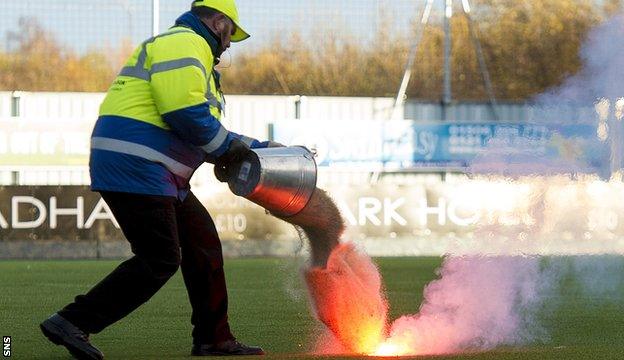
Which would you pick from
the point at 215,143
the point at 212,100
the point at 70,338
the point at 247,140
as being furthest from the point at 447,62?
the point at 70,338

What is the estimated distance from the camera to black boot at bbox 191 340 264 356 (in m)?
8.91

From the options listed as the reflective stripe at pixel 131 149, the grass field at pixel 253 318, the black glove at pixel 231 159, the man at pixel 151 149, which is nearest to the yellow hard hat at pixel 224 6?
the man at pixel 151 149

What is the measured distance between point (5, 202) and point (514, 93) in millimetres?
15468

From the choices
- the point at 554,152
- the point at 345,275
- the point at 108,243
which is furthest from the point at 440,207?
the point at 345,275

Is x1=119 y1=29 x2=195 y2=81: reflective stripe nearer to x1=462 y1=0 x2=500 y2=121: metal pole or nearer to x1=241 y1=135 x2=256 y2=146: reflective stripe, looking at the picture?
x1=241 y1=135 x2=256 y2=146: reflective stripe

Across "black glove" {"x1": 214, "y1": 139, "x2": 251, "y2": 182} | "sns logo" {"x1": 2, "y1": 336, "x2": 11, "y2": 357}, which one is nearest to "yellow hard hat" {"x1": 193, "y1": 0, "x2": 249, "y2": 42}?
"black glove" {"x1": 214, "y1": 139, "x2": 251, "y2": 182}

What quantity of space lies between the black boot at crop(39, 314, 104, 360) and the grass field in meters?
0.56

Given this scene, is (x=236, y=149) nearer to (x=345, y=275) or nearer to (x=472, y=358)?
(x=345, y=275)

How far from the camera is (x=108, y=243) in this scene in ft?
83.1

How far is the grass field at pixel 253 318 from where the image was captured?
30.4ft

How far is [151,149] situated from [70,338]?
3.76ft

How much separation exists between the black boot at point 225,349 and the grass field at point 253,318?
4.3 inches

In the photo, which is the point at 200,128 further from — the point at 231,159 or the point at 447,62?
the point at 447,62

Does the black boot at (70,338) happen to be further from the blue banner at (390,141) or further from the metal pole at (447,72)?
the metal pole at (447,72)
